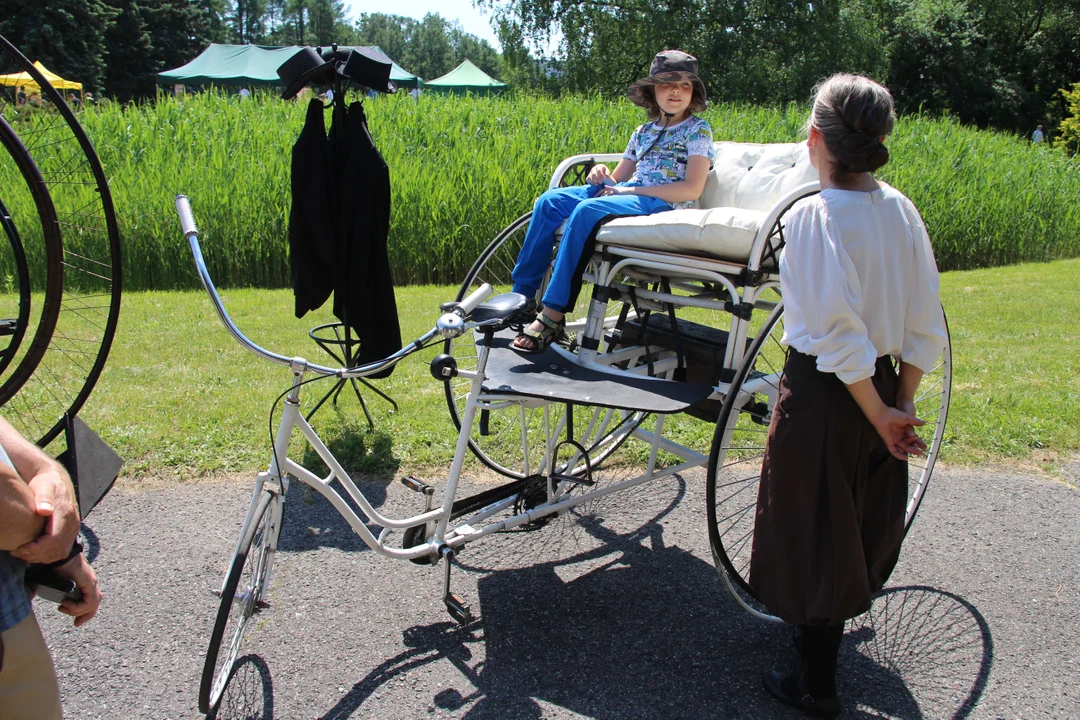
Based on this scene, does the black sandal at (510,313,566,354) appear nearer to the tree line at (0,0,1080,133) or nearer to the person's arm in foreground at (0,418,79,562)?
the person's arm in foreground at (0,418,79,562)

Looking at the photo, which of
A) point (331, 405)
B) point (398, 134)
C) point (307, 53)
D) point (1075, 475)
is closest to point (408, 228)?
point (398, 134)

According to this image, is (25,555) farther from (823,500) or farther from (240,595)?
(823,500)

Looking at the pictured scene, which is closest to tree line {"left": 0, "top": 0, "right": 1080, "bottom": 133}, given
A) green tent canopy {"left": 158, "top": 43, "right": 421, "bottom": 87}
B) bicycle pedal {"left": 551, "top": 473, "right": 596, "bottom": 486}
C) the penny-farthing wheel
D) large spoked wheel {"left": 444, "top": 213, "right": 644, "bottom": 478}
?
green tent canopy {"left": 158, "top": 43, "right": 421, "bottom": 87}

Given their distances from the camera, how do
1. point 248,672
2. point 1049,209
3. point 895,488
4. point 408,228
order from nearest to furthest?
point 895,488 → point 248,672 → point 408,228 → point 1049,209

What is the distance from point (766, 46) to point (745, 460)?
1006 inches

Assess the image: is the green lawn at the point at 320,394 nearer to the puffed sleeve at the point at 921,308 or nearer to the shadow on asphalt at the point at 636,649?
the shadow on asphalt at the point at 636,649

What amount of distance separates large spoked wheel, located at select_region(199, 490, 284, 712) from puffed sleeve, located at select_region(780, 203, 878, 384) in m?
1.61

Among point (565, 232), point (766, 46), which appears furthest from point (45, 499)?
point (766, 46)

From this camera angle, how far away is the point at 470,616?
119 inches

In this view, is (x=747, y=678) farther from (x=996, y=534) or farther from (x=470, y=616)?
(x=996, y=534)

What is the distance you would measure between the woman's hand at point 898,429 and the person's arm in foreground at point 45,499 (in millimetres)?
1961

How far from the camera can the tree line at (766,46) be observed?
26.9m

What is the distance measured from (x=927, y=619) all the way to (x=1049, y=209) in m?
11.3

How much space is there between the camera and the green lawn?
455 centimetres
